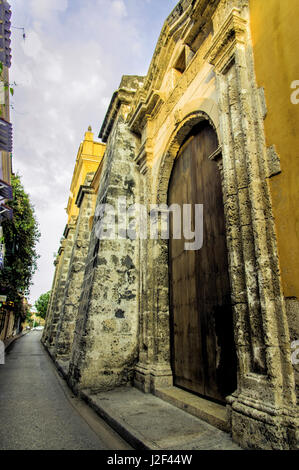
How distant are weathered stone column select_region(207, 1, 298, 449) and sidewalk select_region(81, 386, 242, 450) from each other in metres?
0.26

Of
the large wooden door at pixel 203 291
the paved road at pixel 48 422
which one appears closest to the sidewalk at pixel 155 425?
the paved road at pixel 48 422

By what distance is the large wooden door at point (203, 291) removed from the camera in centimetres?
259

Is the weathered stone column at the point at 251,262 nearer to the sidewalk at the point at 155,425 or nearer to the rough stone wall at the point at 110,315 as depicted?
the sidewalk at the point at 155,425

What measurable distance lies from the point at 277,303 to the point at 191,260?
155cm

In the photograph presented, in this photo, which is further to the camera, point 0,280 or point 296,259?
point 0,280

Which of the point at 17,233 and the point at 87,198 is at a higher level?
the point at 87,198

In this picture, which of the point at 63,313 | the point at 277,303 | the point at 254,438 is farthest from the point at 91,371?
the point at 63,313

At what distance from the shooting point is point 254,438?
168cm

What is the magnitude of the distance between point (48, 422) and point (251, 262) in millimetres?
2581

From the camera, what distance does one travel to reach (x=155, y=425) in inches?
89.3

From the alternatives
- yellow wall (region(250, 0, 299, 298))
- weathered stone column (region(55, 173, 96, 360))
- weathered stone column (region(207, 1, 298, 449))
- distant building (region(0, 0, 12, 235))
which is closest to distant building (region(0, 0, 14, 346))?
distant building (region(0, 0, 12, 235))

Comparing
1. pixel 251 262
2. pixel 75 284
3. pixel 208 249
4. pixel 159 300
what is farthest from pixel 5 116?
pixel 251 262

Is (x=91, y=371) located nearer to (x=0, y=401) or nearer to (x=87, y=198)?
(x=0, y=401)

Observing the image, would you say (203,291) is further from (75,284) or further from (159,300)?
(75,284)
